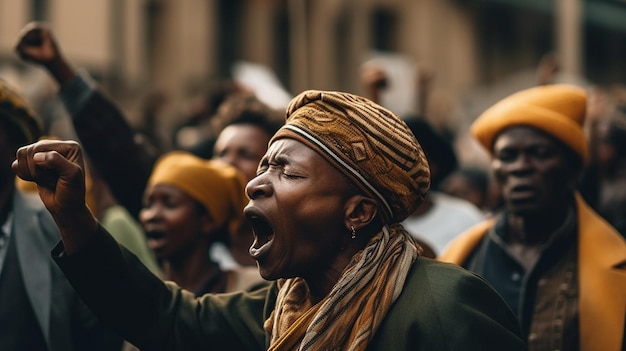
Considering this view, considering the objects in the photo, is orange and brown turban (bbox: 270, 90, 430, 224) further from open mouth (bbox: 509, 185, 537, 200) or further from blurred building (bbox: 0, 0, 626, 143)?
blurred building (bbox: 0, 0, 626, 143)

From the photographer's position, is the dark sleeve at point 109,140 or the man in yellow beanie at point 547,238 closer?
the man in yellow beanie at point 547,238

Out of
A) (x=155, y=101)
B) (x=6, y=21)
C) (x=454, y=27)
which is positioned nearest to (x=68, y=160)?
(x=155, y=101)

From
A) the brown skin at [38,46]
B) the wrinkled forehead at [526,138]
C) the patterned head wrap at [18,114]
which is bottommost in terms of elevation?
the wrinkled forehead at [526,138]

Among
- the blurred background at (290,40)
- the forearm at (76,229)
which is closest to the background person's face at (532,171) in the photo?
the forearm at (76,229)

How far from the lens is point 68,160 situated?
3840 millimetres

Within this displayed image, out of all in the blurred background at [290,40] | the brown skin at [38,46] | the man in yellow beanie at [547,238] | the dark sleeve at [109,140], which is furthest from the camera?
the blurred background at [290,40]

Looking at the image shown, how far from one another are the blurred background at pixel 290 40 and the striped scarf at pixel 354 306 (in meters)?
15.1

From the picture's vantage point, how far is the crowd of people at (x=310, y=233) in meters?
3.84

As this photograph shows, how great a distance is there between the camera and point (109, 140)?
5980 mm

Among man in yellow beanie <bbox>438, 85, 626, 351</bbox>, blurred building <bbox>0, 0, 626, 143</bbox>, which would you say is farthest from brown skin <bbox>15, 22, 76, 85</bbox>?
blurred building <bbox>0, 0, 626, 143</bbox>

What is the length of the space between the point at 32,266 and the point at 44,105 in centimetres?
798

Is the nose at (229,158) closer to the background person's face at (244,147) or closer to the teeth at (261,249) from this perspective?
the background person's face at (244,147)

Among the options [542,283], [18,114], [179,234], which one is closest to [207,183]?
[179,234]

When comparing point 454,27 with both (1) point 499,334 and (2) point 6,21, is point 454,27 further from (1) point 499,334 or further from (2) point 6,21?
(1) point 499,334
